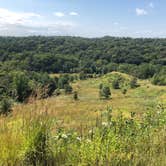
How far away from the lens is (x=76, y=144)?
377 cm

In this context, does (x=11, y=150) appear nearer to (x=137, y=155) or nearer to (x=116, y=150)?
(x=116, y=150)

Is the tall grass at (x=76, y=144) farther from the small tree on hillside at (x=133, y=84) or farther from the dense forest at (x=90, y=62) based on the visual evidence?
the small tree on hillside at (x=133, y=84)

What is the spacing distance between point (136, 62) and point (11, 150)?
107m

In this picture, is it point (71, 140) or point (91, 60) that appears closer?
point (71, 140)

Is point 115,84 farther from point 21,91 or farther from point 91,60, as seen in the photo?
point 21,91

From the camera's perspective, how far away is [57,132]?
13.2ft

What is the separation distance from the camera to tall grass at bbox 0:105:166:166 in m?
3.45

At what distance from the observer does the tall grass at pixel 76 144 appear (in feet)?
11.3

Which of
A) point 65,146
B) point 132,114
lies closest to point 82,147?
point 65,146

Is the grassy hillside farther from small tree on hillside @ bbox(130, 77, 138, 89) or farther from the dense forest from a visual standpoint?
small tree on hillside @ bbox(130, 77, 138, 89)

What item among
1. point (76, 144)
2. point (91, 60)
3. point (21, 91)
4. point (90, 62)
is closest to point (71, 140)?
point (76, 144)

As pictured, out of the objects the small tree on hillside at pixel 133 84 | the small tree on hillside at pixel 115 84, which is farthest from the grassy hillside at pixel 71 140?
the small tree on hillside at pixel 115 84

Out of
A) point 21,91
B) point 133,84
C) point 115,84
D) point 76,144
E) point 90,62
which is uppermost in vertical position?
point 76,144

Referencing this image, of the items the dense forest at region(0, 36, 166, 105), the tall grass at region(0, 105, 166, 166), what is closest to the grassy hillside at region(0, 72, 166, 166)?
the tall grass at region(0, 105, 166, 166)
